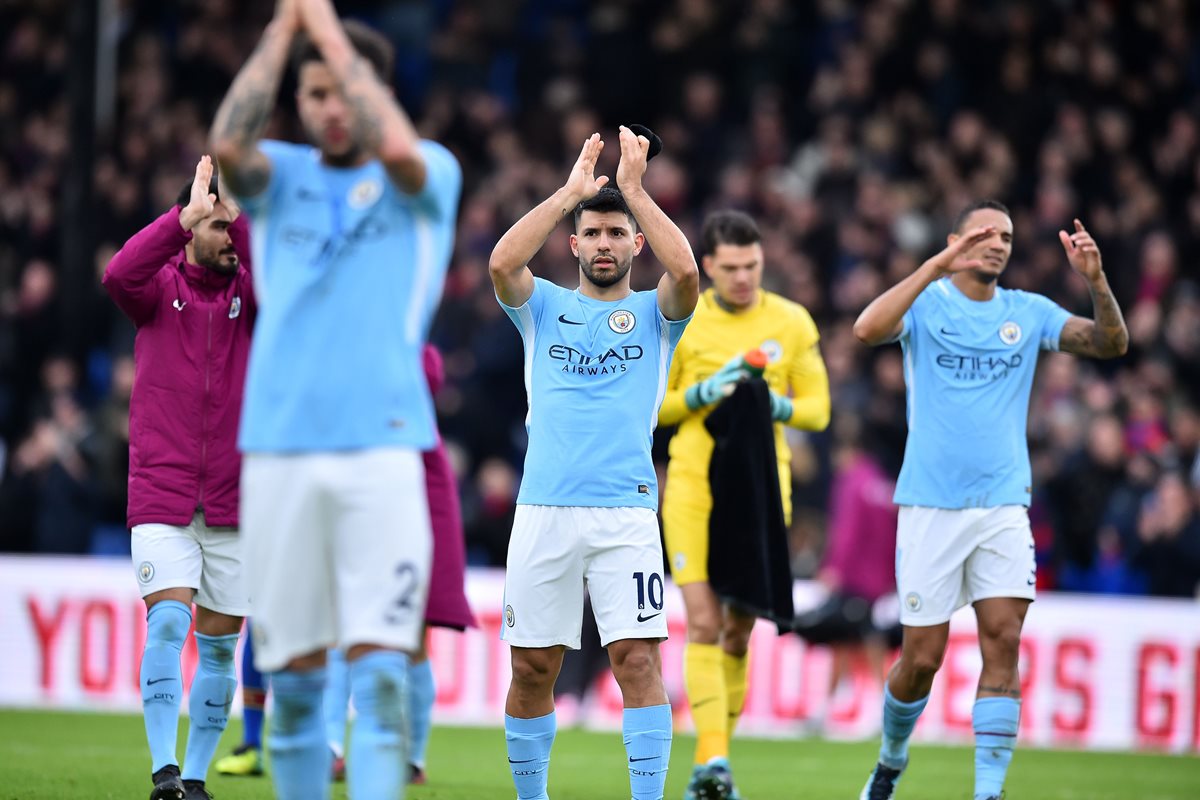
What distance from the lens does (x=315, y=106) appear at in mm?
5602

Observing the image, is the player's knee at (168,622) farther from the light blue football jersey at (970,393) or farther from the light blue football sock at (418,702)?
the light blue football jersey at (970,393)

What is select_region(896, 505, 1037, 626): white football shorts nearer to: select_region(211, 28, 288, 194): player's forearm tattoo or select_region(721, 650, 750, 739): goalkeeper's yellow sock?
select_region(721, 650, 750, 739): goalkeeper's yellow sock

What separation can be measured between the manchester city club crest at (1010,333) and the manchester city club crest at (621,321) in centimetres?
209

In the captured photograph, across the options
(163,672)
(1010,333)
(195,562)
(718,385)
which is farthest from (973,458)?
(163,672)

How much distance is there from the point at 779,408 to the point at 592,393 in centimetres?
214

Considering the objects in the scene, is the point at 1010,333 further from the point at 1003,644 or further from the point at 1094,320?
the point at 1003,644

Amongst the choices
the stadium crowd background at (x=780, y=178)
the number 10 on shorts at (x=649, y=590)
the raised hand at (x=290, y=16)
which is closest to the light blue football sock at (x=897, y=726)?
the number 10 on shorts at (x=649, y=590)

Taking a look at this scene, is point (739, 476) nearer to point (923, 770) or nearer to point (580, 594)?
point (580, 594)

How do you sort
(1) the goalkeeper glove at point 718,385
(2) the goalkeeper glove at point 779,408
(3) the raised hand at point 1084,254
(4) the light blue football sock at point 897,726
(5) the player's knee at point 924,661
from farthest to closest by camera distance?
(2) the goalkeeper glove at point 779,408, (1) the goalkeeper glove at point 718,385, (4) the light blue football sock at point 897,726, (5) the player's knee at point 924,661, (3) the raised hand at point 1084,254

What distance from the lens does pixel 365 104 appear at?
5.40m

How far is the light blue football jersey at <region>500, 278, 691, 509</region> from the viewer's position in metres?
7.59

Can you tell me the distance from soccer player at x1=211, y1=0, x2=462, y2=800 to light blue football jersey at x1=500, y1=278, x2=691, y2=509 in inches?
78.3

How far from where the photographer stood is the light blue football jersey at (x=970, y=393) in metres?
8.48

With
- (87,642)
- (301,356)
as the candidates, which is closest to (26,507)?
(87,642)
